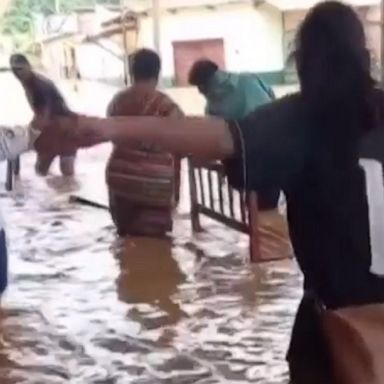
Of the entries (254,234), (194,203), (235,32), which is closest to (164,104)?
(194,203)

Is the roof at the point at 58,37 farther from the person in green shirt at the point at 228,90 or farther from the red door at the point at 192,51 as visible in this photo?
the person in green shirt at the point at 228,90

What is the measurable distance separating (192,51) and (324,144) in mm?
8595

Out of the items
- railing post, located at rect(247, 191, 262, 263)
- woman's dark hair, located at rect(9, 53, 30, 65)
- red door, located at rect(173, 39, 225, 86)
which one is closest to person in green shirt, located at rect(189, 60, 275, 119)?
railing post, located at rect(247, 191, 262, 263)

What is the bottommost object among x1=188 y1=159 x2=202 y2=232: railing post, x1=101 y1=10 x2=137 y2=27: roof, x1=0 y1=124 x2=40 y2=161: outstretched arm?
x1=188 y1=159 x2=202 y2=232: railing post

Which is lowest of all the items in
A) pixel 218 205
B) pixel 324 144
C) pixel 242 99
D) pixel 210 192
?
pixel 218 205

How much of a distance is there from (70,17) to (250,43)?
1.80 m

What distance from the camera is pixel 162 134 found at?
2.02m

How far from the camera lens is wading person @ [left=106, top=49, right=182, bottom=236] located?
655 cm

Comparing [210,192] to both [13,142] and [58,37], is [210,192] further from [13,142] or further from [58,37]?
[58,37]

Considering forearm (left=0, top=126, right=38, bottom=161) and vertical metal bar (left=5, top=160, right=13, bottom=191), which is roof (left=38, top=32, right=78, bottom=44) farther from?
vertical metal bar (left=5, top=160, right=13, bottom=191)

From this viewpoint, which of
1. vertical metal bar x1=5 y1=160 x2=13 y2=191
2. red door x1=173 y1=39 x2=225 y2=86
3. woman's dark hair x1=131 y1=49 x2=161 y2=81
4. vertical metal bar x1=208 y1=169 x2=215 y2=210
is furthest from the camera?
red door x1=173 y1=39 x2=225 y2=86

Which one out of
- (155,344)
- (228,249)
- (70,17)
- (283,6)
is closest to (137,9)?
(70,17)

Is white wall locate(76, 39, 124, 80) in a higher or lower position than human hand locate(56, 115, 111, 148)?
lower

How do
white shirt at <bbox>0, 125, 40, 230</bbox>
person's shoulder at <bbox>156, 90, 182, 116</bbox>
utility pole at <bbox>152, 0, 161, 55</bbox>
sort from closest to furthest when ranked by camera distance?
person's shoulder at <bbox>156, 90, 182, 116</bbox>
white shirt at <bbox>0, 125, 40, 230</bbox>
utility pole at <bbox>152, 0, 161, 55</bbox>
